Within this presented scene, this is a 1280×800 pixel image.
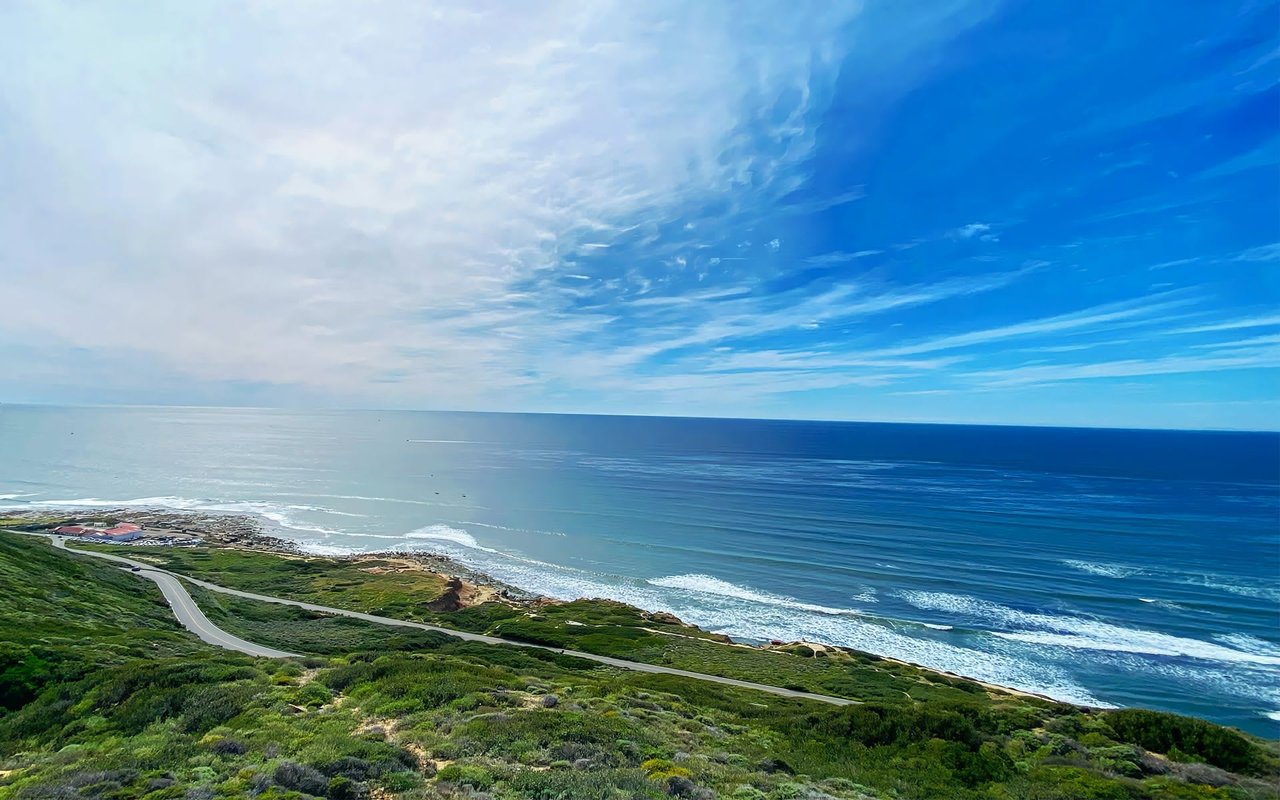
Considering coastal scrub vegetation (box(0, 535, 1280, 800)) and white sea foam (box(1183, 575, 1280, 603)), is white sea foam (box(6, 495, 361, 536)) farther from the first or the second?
white sea foam (box(1183, 575, 1280, 603))

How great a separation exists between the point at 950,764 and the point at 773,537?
6164 centimetres

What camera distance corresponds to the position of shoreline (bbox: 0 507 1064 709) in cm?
4528

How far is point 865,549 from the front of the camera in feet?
238

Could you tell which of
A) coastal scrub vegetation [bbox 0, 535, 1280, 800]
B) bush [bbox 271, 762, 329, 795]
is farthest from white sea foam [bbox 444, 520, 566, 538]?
bush [bbox 271, 762, 329, 795]

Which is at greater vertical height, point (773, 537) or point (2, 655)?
point (2, 655)

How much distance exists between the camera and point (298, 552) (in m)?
78.2

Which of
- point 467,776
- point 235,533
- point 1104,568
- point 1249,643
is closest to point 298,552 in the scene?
point 235,533

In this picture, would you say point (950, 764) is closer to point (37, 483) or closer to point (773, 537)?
point (773, 537)

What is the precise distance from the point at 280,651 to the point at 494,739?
28.6m

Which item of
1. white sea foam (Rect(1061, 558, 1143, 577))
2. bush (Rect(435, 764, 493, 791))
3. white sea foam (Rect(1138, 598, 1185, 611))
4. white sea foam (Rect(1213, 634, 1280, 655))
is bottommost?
white sea foam (Rect(1213, 634, 1280, 655))

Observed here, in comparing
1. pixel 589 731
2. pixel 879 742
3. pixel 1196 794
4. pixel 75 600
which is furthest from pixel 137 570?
pixel 1196 794

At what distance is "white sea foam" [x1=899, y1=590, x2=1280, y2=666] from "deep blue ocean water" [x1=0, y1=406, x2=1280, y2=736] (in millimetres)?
219

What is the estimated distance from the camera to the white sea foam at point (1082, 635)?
4303 centimetres

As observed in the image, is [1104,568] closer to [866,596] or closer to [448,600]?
[866,596]
